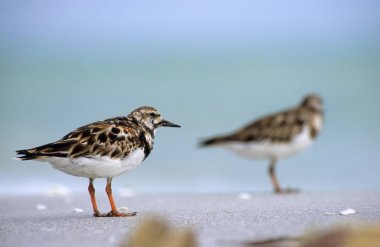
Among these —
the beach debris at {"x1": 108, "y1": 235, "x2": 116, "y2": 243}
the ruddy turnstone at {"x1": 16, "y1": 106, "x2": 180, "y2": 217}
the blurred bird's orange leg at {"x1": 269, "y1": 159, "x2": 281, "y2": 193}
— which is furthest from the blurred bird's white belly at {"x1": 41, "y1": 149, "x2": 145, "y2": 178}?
the blurred bird's orange leg at {"x1": 269, "y1": 159, "x2": 281, "y2": 193}

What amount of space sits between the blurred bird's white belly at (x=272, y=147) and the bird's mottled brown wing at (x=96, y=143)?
2.35 metres

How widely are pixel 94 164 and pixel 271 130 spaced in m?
2.95

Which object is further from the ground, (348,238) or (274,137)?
(274,137)

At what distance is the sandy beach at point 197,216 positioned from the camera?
12.7 ft

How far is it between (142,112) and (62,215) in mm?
1030

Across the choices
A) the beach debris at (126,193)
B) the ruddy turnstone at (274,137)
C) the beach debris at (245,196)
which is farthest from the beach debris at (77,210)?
the ruddy turnstone at (274,137)

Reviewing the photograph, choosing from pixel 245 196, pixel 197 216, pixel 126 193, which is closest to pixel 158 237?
pixel 197 216

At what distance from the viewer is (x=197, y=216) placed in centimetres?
470

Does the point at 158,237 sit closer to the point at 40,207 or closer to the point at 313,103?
the point at 40,207

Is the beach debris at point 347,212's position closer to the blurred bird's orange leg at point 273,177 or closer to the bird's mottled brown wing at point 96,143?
the bird's mottled brown wing at point 96,143

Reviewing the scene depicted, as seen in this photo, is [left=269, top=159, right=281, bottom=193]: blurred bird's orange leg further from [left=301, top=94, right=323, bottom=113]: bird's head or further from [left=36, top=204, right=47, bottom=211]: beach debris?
[left=36, top=204, right=47, bottom=211]: beach debris

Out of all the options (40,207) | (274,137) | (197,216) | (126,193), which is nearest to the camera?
(197,216)

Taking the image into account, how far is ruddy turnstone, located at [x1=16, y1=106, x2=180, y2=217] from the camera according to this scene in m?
4.88

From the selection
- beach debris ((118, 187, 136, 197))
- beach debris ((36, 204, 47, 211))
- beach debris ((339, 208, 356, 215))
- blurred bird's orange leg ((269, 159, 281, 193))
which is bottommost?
beach debris ((339, 208, 356, 215))
